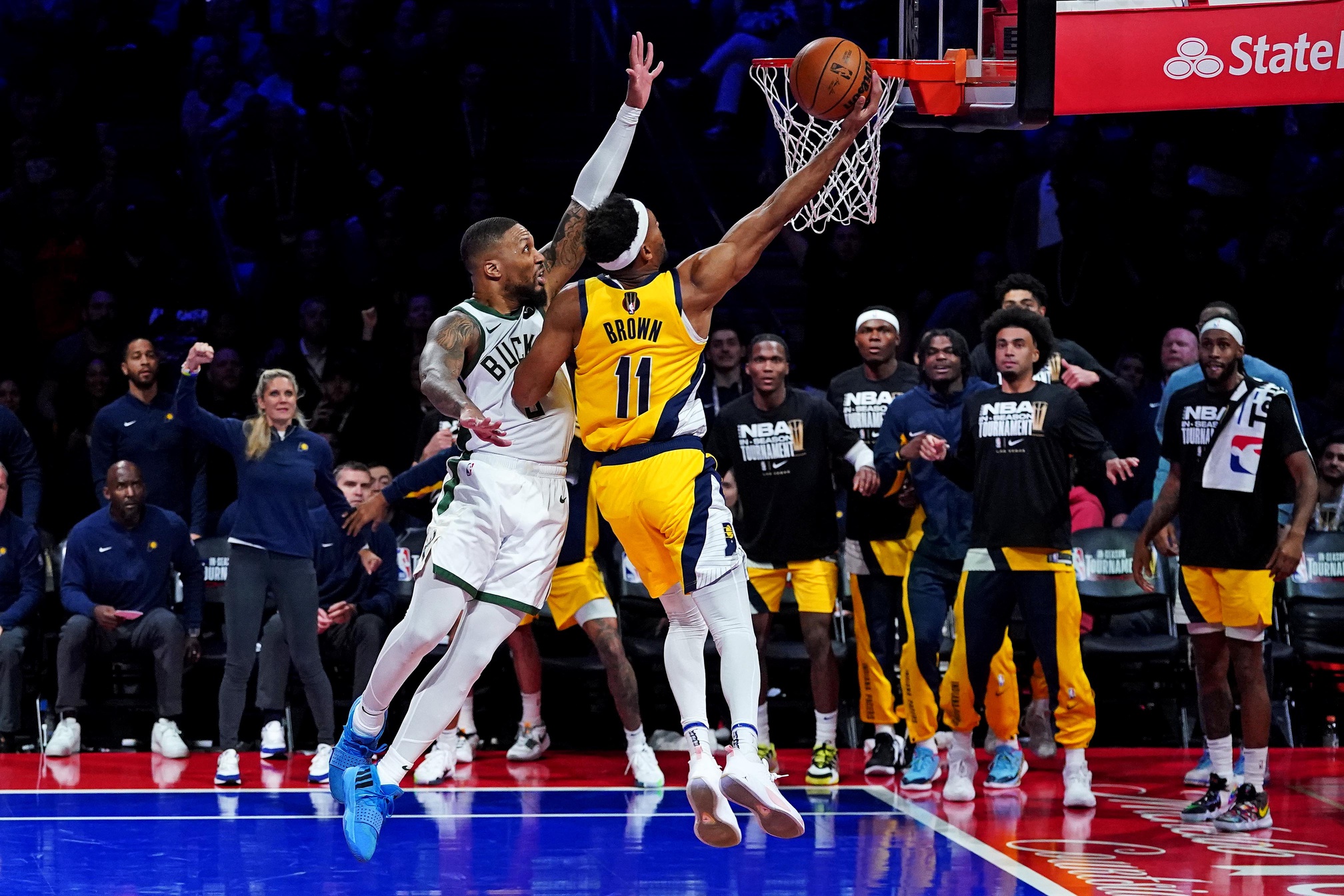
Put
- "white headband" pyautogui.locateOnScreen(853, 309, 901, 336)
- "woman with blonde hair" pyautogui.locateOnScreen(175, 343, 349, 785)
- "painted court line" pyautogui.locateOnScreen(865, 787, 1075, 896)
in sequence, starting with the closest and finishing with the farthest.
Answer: "painted court line" pyautogui.locateOnScreen(865, 787, 1075, 896) → "woman with blonde hair" pyautogui.locateOnScreen(175, 343, 349, 785) → "white headband" pyautogui.locateOnScreen(853, 309, 901, 336)

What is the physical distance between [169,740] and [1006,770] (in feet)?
15.6

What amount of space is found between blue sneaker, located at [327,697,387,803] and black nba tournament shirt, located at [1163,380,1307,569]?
4072mm

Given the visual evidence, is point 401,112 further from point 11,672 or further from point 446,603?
point 446,603

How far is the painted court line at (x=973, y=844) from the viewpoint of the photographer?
5.95 m

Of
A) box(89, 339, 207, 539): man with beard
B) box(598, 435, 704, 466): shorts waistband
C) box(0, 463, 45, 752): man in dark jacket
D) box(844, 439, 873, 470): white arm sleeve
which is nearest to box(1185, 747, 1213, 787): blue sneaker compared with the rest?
box(844, 439, 873, 470): white arm sleeve

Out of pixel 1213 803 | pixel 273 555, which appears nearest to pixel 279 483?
pixel 273 555

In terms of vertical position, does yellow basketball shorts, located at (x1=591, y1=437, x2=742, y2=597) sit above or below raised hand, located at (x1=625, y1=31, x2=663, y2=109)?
below

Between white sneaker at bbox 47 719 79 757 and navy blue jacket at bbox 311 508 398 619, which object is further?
navy blue jacket at bbox 311 508 398 619

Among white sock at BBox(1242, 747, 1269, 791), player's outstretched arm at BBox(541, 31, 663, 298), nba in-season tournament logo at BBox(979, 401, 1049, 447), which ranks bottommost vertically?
white sock at BBox(1242, 747, 1269, 791)

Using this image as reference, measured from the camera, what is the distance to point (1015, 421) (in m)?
7.53

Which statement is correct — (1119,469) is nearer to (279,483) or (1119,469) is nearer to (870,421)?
(870,421)

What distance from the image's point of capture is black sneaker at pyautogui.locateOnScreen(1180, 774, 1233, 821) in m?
7.24

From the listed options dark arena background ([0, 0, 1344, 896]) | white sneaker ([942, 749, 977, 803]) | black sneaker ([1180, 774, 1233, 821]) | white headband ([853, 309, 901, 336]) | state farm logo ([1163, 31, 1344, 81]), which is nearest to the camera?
dark arena background ([0, 0, 1344, 896])

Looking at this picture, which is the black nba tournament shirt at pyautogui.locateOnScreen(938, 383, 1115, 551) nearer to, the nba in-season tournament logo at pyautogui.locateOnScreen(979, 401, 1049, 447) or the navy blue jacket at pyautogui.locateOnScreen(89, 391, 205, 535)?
the nba in-season tournament logo at pyautogui.locateOnScreen(979, 401, 1049, 447)
